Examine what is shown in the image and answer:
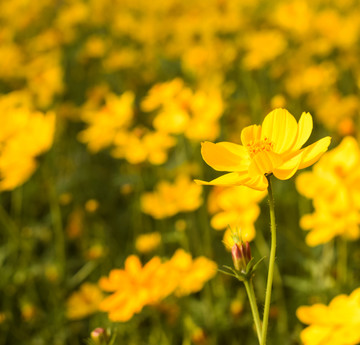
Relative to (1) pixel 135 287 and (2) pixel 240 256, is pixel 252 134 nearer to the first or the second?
(2) pixel 240 256

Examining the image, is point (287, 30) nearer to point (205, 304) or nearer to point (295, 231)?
point (295, 231)

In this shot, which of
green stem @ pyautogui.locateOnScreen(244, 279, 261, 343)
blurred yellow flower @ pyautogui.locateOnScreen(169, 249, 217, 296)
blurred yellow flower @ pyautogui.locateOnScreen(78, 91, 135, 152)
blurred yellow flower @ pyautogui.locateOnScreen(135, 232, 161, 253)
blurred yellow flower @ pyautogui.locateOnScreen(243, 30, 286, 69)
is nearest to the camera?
green stem @ pyautogui.locateOnScreen(244, 279, 261, 343)

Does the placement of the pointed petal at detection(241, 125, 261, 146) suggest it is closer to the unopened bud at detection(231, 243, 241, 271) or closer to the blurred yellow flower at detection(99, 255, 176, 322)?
the unopened bud at detection(231, 243, 241, 271)

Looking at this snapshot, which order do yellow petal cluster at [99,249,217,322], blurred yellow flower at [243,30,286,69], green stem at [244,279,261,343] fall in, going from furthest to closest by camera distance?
blurred yellow flower at [243,30,286,69]
yellow petal cluster at [99,249,217,322]
green stem at [244,279,261,343]

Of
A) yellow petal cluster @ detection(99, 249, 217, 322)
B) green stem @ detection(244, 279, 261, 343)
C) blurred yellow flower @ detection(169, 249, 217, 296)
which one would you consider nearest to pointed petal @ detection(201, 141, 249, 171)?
green stem @ detection(244, 279, 261, 343)

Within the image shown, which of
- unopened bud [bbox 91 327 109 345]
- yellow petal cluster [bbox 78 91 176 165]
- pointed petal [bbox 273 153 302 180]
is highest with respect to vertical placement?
pointed petal [bbox 273 153 302 180]
